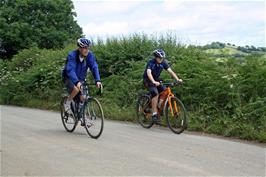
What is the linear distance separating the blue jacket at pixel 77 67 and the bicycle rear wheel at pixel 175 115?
7.03 feet

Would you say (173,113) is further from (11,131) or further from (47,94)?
(47,94)

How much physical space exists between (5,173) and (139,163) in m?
2.15

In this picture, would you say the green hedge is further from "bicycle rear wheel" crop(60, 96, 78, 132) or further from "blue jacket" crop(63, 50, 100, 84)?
"blue jacket" crop(63, 50, 100, 84)

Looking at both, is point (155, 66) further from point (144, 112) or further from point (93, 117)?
point (93, 117)

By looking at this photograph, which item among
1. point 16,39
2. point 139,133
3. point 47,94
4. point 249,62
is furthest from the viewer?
point 16,39

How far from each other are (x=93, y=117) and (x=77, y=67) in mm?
1200

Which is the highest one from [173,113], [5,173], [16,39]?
[16,39]

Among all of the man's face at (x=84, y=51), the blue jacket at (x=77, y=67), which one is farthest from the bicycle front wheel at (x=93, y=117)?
the man's face at (x=84, y=51)

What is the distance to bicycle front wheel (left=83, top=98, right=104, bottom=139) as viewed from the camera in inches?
400

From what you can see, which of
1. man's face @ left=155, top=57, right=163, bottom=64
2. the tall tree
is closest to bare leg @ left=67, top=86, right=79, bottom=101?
man's face @ left=155, top=57, right=163, bottom=64

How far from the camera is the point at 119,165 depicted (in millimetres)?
7559

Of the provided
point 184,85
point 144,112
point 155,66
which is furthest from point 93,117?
point 184,85

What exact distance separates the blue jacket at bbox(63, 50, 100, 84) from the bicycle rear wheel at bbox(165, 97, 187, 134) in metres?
2.14

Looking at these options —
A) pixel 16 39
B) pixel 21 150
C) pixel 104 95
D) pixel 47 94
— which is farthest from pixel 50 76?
pixel 16 39
